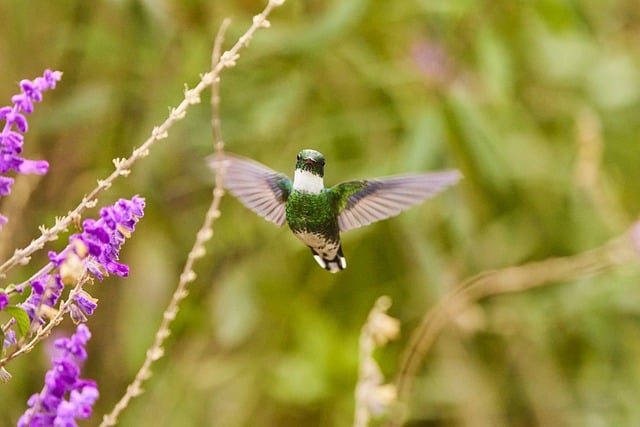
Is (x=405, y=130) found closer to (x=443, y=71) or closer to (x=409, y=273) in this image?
(x=443, y=71)

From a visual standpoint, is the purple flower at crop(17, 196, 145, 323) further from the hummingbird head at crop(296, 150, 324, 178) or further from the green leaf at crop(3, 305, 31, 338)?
the hummingbird head at crop(296, 150, 324, 178)

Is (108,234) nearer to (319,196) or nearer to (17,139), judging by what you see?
(17,139)

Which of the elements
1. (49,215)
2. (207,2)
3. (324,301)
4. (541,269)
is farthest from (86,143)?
(541,269)

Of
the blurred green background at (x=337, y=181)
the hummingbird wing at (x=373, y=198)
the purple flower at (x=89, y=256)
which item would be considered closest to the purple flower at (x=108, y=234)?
the purple flower at (x=89, y=256)

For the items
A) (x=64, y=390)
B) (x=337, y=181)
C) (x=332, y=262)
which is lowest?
(x=64, y=390)

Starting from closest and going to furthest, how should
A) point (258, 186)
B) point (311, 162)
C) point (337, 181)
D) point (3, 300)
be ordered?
point (3, 300)
point (311, 162)
point (258, 186)
point (337, 181)

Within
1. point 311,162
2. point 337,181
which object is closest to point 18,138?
point 311,162

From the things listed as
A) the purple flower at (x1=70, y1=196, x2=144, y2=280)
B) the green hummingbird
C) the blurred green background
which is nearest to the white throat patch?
the green hummingbird
